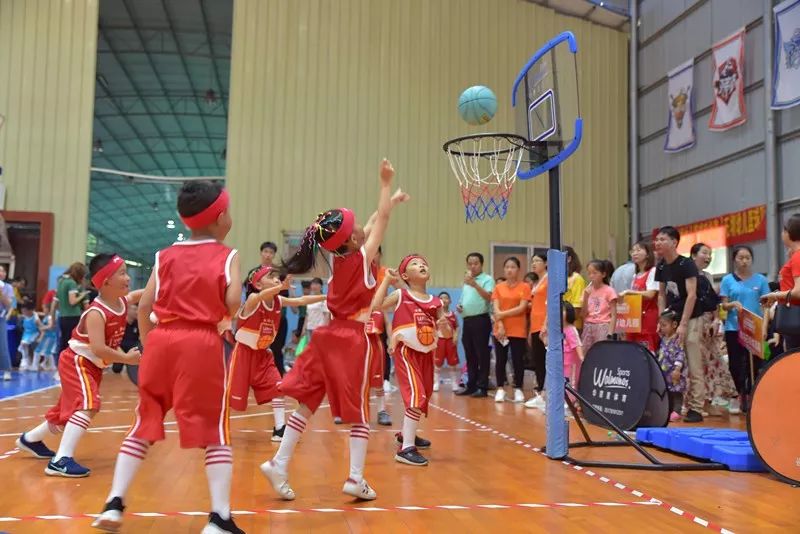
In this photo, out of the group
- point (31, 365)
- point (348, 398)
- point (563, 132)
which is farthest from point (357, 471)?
point (31, 365)

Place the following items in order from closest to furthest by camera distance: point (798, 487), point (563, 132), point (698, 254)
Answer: point (798, 487), point (563, 132), point (698, 254)

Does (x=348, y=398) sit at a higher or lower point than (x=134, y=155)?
lower

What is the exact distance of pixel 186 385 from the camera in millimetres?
2881

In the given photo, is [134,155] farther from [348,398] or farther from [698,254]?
[348,398]

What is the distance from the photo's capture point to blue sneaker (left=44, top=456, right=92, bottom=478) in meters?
4.11

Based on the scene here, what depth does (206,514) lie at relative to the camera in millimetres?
3340

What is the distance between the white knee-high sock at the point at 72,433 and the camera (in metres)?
4.19

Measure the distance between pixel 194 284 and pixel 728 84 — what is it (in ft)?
43.0

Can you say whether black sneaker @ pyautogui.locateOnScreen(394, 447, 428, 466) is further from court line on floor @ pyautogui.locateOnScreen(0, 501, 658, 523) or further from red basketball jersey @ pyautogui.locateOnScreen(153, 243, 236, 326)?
red basketball jersey @ pyautogui.locateOnScreen(153, 243, 236, 326)

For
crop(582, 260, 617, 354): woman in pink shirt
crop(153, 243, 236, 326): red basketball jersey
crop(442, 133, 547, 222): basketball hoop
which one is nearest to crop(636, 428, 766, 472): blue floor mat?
crop(582, 260, 617, 354): woman in pink shirt

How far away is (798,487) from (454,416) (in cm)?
369

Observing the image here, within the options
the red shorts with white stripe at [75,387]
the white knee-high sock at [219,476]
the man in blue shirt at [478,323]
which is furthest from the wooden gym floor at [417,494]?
the man in blue shirt at [478,323]

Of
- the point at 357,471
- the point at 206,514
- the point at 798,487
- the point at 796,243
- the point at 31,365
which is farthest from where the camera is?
the point at 31,365

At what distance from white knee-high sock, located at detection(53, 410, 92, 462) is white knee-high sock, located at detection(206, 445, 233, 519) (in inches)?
69.1
